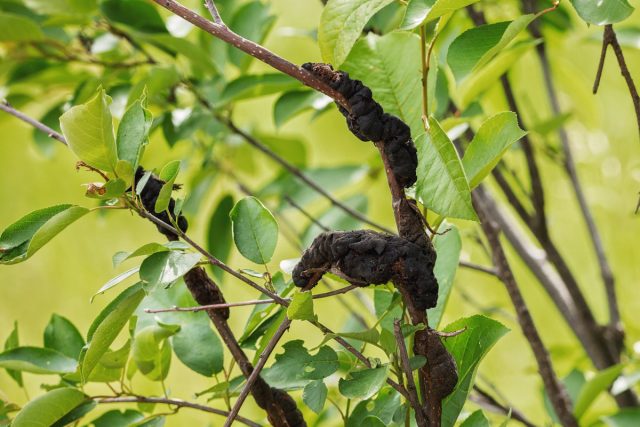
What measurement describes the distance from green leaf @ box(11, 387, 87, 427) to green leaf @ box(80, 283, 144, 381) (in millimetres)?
53

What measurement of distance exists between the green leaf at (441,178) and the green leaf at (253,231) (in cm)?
12

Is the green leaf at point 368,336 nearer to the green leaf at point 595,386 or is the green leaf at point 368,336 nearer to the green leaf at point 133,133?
the green leaf at point 133,133

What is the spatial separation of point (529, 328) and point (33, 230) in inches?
16.4

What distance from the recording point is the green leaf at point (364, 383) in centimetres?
40

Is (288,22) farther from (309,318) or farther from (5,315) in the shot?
(309,318)

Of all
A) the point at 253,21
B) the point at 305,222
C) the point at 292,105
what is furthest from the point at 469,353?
the point at 305,222

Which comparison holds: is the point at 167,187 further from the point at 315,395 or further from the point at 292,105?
the point at 292,105

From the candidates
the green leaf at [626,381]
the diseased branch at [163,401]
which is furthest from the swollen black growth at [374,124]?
the green leaf at [626,381]

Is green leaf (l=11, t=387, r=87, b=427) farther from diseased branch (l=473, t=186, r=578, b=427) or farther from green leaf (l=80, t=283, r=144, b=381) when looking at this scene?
diseased branch (l=473, t=186, r=578, b=427)

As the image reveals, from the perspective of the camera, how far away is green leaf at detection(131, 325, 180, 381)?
512 millimetres

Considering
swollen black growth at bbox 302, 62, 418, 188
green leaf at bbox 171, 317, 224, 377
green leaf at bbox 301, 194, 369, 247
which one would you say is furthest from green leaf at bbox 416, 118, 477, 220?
green leaf at bbox 301, 194, 369, 247

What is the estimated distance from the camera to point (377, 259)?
1.20 ft

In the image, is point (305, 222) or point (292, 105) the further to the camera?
point (305, 222)

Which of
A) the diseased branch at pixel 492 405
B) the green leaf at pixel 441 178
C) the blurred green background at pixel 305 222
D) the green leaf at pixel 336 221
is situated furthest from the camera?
the blurred green background at pixel 305 222
